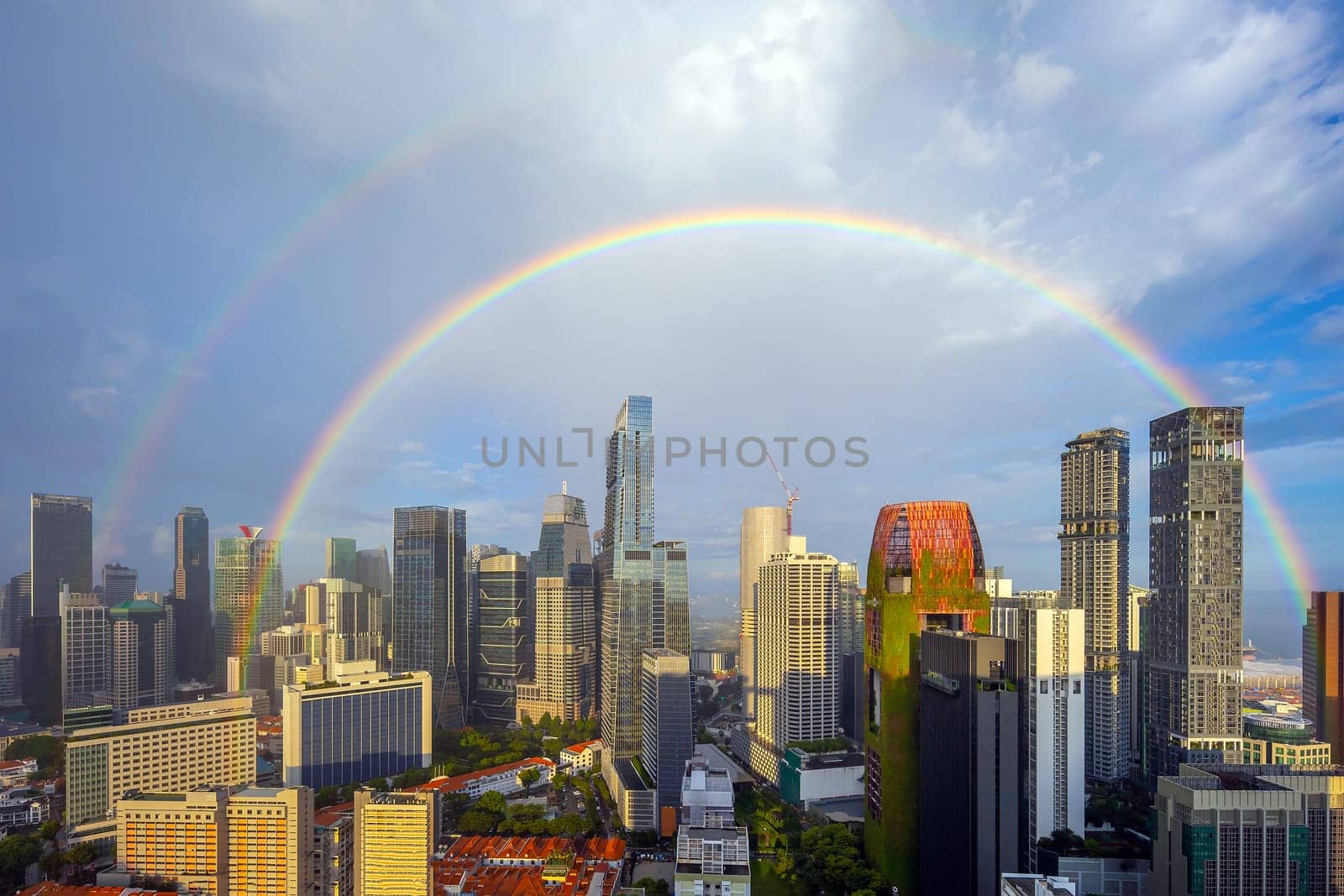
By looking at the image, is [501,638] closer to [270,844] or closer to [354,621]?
[354,621]

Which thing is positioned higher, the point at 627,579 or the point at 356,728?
the point at 627,579

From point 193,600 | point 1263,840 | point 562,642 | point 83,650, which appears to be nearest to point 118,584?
point 193,600

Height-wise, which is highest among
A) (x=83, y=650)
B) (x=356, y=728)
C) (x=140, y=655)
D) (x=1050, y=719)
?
(x=1050, y=719)

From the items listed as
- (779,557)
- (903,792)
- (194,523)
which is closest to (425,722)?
(779,557)

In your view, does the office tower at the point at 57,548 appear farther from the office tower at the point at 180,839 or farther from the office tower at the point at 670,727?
the office tower at the point at 670,727

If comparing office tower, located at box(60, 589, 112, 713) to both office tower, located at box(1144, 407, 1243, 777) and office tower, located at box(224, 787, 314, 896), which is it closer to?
office tower, located at box(224, 787, 314, 896)

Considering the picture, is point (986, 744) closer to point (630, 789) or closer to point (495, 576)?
point (630, 789)
